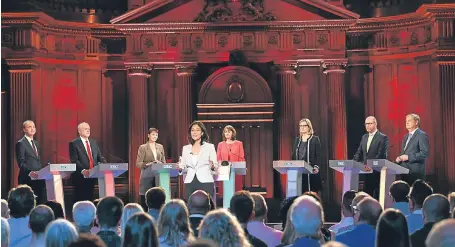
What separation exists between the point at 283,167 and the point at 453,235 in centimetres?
694

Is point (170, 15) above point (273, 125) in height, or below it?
above

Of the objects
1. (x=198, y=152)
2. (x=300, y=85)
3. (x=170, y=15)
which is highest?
(x=170, y=15)

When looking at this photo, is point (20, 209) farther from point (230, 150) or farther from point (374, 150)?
point (374, 150)

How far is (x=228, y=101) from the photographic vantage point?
15.6m

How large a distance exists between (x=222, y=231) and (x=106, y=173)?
21.7 ft

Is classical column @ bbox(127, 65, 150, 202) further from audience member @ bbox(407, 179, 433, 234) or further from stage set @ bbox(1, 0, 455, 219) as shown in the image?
audience member @ bbox(407, 179, 433, 234)

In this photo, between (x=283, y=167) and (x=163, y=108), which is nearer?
(x=283, y=167)

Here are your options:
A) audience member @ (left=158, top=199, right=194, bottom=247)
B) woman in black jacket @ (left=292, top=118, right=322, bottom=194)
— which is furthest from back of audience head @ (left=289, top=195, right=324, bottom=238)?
woman in black jacket @ (left=292, top=118, right=322, bottom=194)

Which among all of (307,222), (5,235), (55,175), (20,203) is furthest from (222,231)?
(55,175)

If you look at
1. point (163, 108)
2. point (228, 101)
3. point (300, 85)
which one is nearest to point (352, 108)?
point (300, 85)

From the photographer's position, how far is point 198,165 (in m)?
10.5

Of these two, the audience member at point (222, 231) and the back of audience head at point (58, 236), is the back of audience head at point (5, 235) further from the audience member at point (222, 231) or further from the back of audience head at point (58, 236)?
the audience member at point (222, 231)

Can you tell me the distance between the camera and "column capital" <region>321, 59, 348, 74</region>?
15.4 metres

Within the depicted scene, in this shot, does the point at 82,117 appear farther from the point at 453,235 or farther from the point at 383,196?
the point at 453,235
